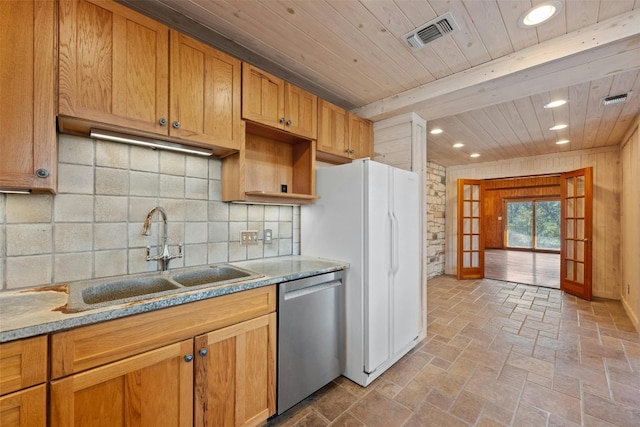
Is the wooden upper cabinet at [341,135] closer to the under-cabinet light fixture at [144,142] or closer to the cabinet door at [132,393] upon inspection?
the under-cabinet light fixture at [144,142]

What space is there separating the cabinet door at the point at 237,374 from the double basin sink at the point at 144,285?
29 centimetres

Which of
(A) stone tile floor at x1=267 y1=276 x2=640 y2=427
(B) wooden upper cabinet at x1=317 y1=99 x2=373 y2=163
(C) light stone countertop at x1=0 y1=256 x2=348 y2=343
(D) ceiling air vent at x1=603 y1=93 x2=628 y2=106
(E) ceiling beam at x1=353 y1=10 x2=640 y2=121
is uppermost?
(D) ceiling air vent at x1=603 y1=93 x2=628 y2=106

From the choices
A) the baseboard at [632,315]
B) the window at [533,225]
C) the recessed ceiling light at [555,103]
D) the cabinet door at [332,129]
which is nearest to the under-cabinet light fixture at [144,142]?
the cabinet door at [332,129]

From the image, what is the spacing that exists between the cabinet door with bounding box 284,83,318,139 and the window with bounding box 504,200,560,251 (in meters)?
11.6

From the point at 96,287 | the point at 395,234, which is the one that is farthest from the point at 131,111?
the point at 395,234

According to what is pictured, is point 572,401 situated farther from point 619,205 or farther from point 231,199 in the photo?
point 619,205

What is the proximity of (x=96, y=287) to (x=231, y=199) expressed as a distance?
0.92 m

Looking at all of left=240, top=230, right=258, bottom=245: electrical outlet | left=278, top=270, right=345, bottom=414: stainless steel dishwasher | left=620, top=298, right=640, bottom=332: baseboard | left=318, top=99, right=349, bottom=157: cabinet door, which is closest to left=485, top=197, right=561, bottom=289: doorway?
left=620, top=298, right=640, bottom=332: baseboard

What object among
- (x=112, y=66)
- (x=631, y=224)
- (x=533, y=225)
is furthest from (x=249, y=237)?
(x=533, y=225)

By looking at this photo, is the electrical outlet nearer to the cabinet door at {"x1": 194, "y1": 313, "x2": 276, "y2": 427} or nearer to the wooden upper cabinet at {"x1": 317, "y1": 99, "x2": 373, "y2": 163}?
the cabinet door at {"x1": 194, "y1": 313, "x2": 276, "y2": 427}

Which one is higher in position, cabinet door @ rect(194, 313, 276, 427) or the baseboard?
cabinet door @ rect(194, 313, 276, 427)

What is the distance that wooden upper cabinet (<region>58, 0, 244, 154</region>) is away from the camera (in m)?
1.25

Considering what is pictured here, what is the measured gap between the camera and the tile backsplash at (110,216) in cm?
136

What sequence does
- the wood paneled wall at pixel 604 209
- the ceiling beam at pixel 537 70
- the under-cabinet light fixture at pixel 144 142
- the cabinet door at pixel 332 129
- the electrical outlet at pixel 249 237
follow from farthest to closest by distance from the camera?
1. the wood paneled wall at pixel 604 209
2. the cabinet door at pixel 332 129
3. the electrical outlet at pixel 249 237
4. the ceiling beam at pixel 537 70
5. the under-cabinet light fixture at pixel 144 142
